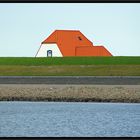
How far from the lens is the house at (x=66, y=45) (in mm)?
51000

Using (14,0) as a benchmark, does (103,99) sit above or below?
below

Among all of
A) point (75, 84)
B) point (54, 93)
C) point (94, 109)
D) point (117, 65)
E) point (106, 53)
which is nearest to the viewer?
point (94, 109)

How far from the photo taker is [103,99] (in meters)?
22.0

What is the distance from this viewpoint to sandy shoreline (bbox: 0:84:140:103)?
22.1 m

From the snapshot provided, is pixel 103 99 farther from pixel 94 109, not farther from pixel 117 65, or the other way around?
pixel 117 65

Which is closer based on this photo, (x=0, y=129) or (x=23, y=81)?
(x=0, y=129)

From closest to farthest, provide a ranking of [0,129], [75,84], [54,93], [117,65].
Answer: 1. [0,129]
2. [54,93]
3. [75,84]
4. [117,65]

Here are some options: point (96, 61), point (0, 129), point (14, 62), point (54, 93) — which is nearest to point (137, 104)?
point (54, 93)

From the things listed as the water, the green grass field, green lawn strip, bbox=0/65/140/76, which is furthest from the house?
the water

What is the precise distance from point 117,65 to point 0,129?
75.0 ft

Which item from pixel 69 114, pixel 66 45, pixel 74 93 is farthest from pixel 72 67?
pixel 66 45

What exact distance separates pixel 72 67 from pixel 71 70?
1426 millimetres

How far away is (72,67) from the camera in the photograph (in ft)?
109

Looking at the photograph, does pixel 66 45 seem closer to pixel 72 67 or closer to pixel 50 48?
pixel 50 48
